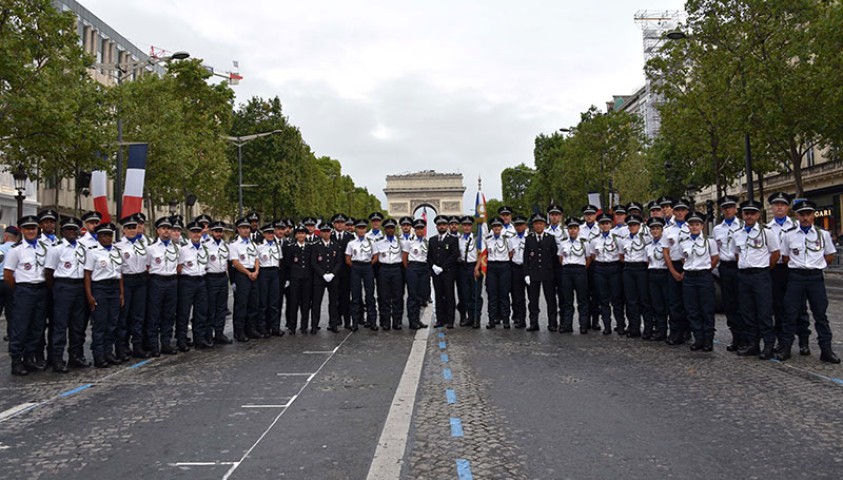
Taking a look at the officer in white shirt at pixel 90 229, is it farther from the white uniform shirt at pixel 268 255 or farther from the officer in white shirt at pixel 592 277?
the officer in white shirt at pixel 592 277

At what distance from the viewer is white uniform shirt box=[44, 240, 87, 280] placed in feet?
28.8

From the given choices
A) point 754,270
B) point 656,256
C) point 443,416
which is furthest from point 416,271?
point 443,416

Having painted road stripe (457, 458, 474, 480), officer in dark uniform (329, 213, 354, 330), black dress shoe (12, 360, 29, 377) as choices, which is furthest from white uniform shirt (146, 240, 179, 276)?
painted road stripe (457, 458, 474, 480)

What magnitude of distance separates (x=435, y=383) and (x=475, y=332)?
4405mm

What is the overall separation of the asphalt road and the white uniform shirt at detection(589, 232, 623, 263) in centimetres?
227

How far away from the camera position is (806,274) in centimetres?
856

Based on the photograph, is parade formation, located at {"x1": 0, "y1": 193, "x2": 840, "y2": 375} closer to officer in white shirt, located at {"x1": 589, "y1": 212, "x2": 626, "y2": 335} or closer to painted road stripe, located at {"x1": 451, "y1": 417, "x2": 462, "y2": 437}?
officer in white shirt, located at {"x1": 589, "y1": 212, "x2": 626, "y2": 335}

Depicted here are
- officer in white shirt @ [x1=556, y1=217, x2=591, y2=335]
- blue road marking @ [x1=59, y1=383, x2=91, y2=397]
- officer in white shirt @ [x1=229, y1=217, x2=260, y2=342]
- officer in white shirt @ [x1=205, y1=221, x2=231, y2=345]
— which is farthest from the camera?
officer in white shirt @ [x1=556, y1=217, x2=591, y2=335]

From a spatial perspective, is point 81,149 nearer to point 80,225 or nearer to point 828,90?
point 80,225

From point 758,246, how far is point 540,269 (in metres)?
3.84

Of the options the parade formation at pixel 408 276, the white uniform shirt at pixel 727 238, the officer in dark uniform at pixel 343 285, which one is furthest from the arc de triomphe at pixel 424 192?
the white uniform shirt at pixel 727 238

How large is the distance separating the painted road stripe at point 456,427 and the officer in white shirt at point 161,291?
5.68m

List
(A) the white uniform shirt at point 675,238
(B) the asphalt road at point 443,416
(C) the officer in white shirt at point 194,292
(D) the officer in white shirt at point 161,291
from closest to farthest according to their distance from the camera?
(B) the asphalt road at point 443,416
(D) the officer in white shirt at point 161,291
(A) the white uniform shirt at point 675,238
(C) the officer in white shirt at point 194,292

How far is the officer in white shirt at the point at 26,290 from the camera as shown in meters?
8.65
